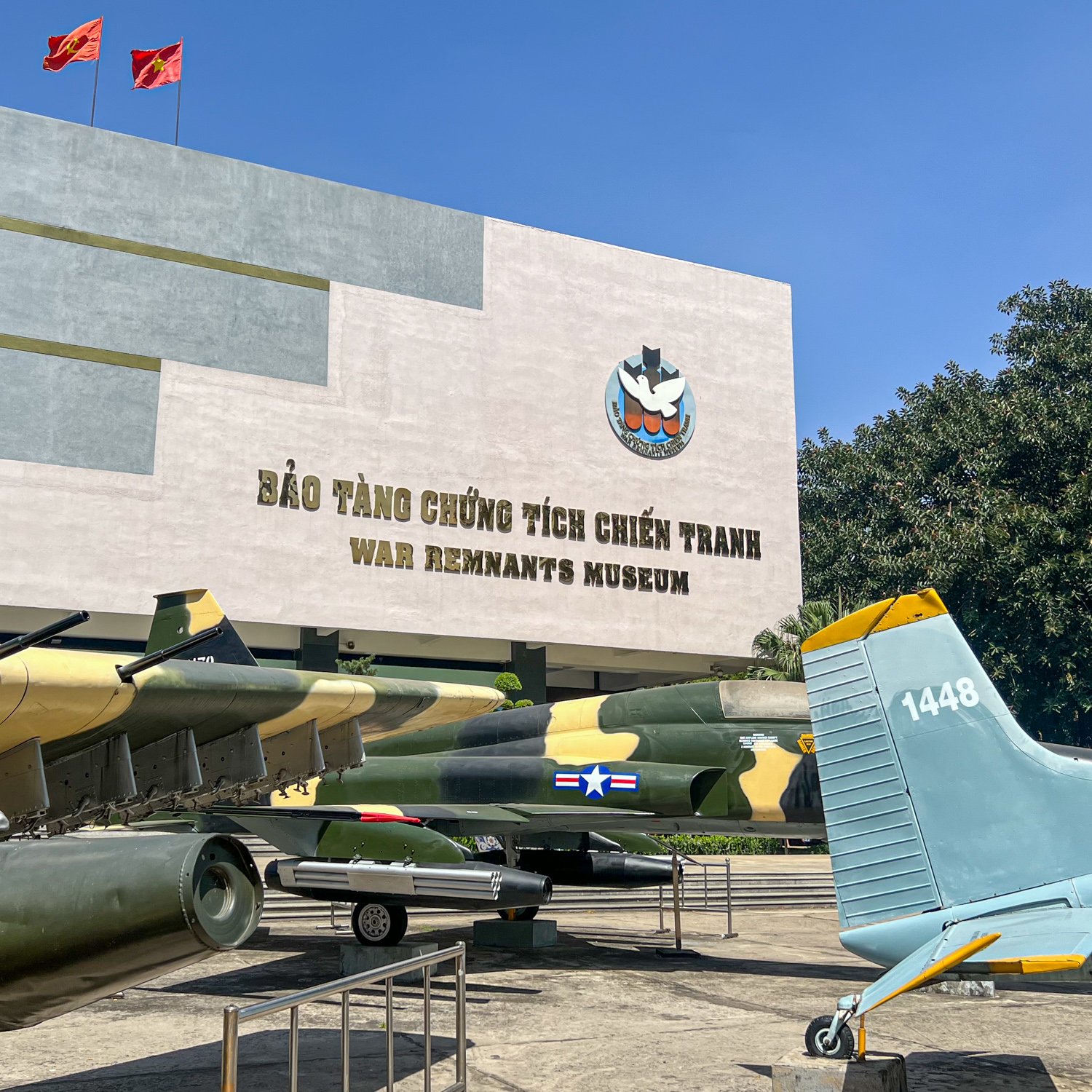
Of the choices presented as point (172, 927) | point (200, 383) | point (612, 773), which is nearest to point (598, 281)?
point (200, 383)

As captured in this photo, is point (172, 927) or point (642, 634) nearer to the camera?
point (172, 927)

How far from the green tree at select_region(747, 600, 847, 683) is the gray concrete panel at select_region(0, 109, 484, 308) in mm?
14723

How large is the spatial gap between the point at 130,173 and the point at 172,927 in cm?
3098

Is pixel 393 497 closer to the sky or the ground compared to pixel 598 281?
closer to the ground

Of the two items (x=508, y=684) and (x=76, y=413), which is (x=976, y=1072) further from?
(x=76, y=413)

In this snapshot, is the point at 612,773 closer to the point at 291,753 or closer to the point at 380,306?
the point at 291,753

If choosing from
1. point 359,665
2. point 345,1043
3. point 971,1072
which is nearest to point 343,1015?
point 345,1043

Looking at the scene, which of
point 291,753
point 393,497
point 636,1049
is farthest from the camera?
point 393,497

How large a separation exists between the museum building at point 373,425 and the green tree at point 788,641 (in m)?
0.90

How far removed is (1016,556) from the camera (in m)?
37.2

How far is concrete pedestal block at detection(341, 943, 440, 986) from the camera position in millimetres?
12492

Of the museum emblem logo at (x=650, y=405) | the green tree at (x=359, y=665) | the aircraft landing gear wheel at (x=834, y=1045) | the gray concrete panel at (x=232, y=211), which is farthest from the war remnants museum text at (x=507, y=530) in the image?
the aircraft landing gear wheel at (x=834, y=1045)

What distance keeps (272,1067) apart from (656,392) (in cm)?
3178

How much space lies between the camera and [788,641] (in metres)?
37.2
